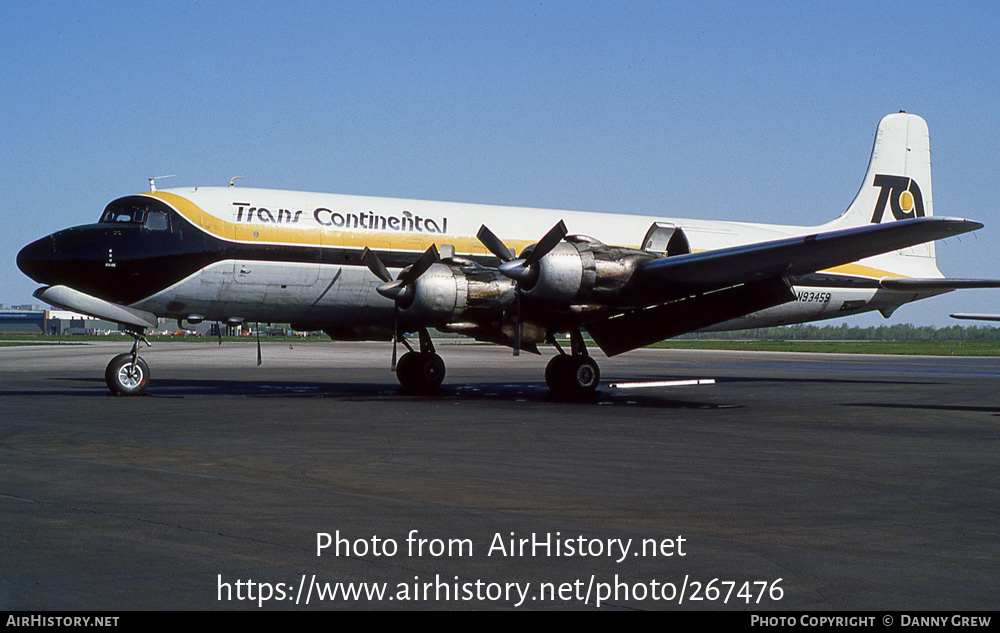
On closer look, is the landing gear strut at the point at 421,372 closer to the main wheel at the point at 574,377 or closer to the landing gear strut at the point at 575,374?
the landing gear strut at the point at 575,374

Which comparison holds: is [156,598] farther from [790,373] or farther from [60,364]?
[60,364]

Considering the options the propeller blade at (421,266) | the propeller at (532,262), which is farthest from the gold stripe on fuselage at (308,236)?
the propeller at (532,262)

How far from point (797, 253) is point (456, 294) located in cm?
694

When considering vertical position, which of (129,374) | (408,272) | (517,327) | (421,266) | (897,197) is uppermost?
(897,197)

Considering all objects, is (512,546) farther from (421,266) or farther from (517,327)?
(421,266)

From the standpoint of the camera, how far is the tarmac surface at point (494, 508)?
5.44m

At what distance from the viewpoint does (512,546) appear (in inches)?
255

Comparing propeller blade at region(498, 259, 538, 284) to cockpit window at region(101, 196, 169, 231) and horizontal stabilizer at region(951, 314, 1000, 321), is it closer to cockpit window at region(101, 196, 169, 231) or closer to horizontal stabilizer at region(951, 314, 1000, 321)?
cockpit window at region(101, 196, 169, 231)

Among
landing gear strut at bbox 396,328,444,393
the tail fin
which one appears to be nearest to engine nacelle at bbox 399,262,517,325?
landing gear strut at bbox 396,328,444,393

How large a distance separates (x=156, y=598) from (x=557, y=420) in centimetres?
1126

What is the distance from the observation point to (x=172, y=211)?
20.3m

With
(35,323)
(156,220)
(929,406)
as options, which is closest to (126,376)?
(156,220)

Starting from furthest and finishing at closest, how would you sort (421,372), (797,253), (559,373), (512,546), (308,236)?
(421,372) → (559,373) → (308,236) → (797,253) → (512,546)

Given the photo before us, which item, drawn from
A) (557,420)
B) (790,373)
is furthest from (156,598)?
(790,373)
